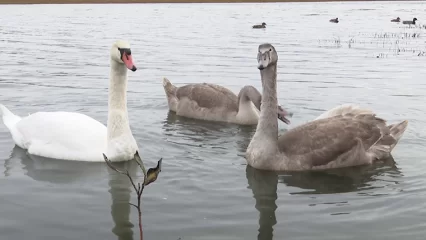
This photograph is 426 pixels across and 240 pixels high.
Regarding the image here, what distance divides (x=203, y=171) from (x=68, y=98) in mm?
7209

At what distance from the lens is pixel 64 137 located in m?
9.30

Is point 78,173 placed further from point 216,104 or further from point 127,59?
point 216,104

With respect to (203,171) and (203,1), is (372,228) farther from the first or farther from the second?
(203,1)

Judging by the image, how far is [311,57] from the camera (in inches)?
966

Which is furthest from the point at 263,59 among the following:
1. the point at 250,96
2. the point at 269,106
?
the point at 250,96

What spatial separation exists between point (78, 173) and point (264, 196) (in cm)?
271

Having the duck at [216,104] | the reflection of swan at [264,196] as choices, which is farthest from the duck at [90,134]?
the duck at [216,104]

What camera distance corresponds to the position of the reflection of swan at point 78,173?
7734 mm

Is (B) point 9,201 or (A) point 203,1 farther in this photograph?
(A) point 203,1

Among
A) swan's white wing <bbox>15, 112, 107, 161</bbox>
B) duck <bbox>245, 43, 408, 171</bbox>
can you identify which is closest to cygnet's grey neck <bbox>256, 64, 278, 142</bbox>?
duck <bbox>245, 43, 408, 171</bbox>

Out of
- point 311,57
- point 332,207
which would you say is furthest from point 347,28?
point 332,207

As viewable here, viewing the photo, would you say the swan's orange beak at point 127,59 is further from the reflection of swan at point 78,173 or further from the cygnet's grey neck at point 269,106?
the cygnet's grey neck at point 269,106

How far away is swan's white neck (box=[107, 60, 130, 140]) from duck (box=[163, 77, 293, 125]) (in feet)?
13.3

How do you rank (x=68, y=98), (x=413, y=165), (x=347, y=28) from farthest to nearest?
(x=347, y=28) < (x=68, y=98) < (x=413, y=165)
